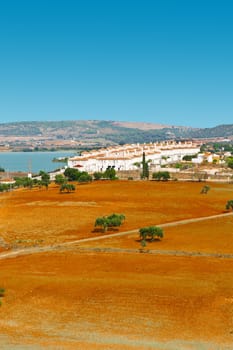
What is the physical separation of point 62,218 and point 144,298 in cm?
3433

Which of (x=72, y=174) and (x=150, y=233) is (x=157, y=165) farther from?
(x=150, y=233)

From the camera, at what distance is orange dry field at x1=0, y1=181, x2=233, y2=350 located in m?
25.1

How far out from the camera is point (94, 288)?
107 feet

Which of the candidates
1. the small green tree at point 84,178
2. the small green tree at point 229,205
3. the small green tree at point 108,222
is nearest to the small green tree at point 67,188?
the small green tree at point 84,178

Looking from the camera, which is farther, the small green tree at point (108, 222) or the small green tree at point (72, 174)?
the small green tree at point (72, 174)

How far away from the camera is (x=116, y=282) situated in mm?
34031

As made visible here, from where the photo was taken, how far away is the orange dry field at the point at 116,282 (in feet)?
82.4

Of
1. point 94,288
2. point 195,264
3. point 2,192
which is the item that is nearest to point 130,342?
point 94,288

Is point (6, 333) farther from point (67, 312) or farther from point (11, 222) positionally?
point (11, 222)

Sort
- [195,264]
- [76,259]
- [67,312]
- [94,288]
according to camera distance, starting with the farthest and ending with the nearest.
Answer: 1. [76,259]
2. [195,264]
3. [94,288]
4. [67,312]

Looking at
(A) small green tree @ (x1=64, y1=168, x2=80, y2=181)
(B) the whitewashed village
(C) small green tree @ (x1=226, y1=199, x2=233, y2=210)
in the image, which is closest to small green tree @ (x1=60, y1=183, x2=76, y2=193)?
(A) small green tree @ (x1=64, y1=168, x2=80, y2=181)

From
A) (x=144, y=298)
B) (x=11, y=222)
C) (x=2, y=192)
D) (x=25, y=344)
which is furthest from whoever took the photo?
(x=2, y=192)

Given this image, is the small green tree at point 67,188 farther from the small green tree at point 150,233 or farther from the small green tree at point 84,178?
the small green tree at point 150,233

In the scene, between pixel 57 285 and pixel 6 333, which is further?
pixel 57 285
